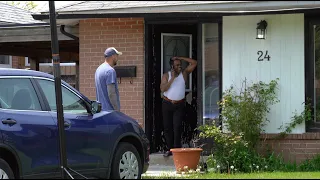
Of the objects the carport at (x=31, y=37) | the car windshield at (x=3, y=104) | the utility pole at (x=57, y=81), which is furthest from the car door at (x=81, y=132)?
the carport at (x=31, y=37)

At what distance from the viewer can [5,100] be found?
765 cm

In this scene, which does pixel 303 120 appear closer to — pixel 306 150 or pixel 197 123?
pixel 306 150

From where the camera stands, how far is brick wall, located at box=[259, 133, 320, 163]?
11.2 metres

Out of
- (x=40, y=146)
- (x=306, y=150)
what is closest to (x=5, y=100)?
(x=40, y=146)

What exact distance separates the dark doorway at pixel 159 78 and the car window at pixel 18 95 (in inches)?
168

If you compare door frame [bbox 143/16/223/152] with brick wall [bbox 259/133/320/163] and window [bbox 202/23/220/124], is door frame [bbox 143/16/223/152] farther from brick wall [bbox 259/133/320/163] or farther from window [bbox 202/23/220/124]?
brick wall [bbox 259/133/320/163]

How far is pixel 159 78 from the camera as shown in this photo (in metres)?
12.7

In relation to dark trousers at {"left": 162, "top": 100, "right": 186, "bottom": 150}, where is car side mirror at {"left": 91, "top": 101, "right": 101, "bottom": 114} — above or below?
above

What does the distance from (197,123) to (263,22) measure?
2.16 m

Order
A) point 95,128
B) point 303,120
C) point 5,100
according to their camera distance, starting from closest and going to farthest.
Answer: point 5,100, point 95,128, point 303,120

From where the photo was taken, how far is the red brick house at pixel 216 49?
36.9 feet

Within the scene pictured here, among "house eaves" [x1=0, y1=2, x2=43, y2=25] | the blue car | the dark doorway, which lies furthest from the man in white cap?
"house eaves" [x1=0, y1=2, x2=43, y2=25]

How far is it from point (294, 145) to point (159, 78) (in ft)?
9.68

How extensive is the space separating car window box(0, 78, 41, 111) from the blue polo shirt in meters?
2.14
